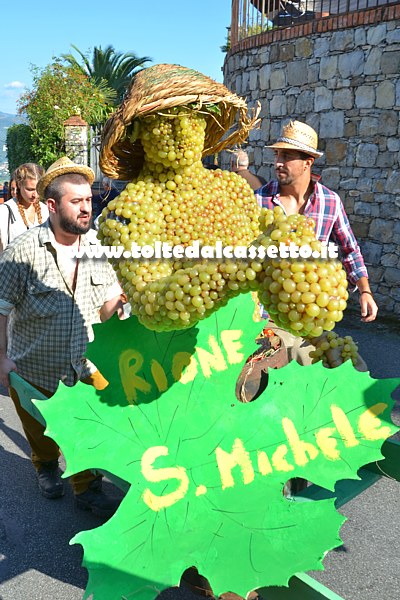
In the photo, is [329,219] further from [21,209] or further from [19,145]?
[19,145]

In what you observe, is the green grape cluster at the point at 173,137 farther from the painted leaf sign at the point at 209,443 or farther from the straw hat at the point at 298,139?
the straw hat at the point at 298,139

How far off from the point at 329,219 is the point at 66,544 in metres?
2.01

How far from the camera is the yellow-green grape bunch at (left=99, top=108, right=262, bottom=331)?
4.95 feet

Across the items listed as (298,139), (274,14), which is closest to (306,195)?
(298,139)

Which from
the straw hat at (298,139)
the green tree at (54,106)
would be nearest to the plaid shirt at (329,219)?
the straw hat at (298,139)

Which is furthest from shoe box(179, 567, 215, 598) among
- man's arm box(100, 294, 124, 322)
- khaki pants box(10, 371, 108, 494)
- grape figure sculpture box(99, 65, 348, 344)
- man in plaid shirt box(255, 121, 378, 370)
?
man in plaid shirt box(255, 121, 378, 370)

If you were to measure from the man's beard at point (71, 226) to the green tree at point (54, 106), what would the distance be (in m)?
9.12

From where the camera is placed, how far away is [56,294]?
266cm

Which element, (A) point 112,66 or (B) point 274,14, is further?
(A) point 112,66

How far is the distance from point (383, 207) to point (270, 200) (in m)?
3.54

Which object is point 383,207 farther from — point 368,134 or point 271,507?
point 271,507

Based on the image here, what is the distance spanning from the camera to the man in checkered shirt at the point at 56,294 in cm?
253

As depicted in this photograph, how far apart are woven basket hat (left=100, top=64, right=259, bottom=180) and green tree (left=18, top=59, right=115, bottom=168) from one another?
9953mm

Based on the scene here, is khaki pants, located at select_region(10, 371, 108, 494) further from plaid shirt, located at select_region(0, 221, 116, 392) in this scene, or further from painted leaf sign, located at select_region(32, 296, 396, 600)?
painted leaf sign, located at select_region(32, 296, 396, 600)
